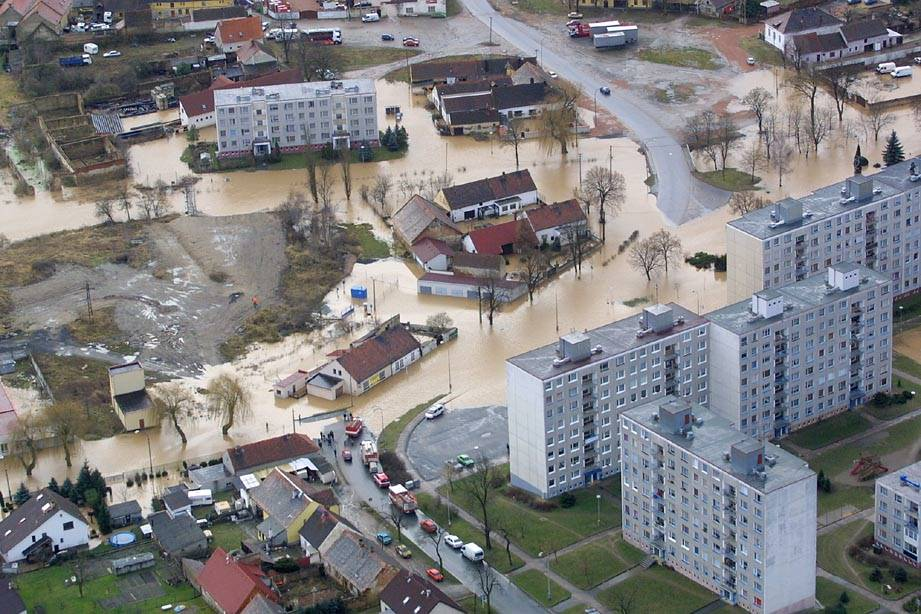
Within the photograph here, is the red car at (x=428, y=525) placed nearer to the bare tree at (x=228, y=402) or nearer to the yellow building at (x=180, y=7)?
the bare tree at (x=228, y=402)

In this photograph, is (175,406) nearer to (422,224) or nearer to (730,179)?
(422,224)

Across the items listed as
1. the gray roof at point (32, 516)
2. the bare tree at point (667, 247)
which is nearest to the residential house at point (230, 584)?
the gray roof at point (32, 516)

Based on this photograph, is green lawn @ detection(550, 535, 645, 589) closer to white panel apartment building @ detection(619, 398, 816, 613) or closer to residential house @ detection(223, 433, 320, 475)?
white panel apartment building @ detection(619, 398, 816, 613)

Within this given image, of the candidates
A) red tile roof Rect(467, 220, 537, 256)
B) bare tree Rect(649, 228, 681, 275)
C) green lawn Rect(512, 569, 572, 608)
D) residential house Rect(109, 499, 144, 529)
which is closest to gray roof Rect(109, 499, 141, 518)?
residential house Rect(109, 499, 144, 529)

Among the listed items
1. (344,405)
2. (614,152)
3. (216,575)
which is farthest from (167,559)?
(614,152)

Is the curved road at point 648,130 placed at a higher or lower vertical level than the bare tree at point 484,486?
higher

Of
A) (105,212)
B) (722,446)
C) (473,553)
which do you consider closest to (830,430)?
(722,446)
